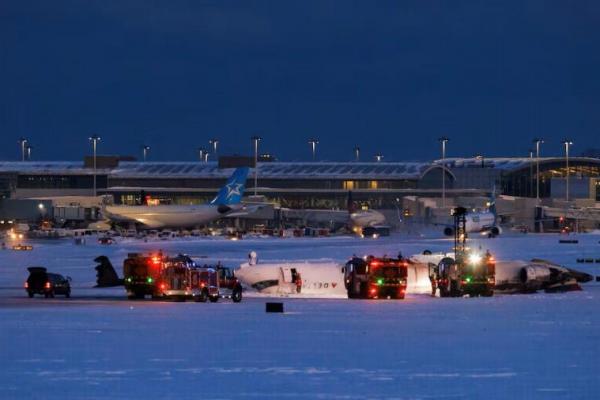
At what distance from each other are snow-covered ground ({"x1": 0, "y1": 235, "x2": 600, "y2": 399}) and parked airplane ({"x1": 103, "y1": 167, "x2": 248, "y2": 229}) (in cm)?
7143

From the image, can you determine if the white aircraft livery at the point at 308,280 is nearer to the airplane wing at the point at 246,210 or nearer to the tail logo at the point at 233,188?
the tail logo at the point at 233,188

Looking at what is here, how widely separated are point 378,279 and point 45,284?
13.2m

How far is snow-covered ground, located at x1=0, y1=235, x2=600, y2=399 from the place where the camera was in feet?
62.9

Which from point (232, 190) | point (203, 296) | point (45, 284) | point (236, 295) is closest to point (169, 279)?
point (203, 296)

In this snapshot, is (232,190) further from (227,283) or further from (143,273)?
(143,273)

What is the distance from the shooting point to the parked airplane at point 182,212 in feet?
380

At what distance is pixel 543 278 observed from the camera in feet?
160

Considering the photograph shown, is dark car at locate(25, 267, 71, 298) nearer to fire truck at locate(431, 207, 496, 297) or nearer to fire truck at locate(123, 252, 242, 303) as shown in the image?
fire truck at locate(123, 252, 242, 303)

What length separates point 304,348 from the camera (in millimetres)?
24922

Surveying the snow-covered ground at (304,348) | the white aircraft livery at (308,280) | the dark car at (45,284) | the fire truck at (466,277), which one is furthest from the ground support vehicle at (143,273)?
the fire truck at (466,277)

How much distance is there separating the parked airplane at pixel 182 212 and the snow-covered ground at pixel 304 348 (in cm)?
7143

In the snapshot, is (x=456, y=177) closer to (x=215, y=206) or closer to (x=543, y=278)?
(x=215, y=206)

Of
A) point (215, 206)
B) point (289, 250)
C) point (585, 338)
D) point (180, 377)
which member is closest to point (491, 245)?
point (289, 250)

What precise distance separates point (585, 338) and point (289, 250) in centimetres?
5613
